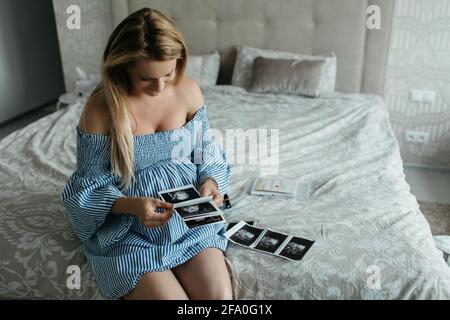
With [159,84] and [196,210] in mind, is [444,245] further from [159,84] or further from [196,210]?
[159,84]

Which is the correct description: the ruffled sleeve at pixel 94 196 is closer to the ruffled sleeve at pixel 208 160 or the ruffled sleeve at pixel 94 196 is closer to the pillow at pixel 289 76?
the ruffled sleeve at pixel 208 160

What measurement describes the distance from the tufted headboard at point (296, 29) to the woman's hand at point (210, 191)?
200 centimetres

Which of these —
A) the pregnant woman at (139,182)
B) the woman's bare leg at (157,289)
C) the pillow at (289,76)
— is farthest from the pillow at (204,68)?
the woman's bare leg at (157,289)

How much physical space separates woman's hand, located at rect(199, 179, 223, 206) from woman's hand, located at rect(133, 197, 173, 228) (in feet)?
0.63

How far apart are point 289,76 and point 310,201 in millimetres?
1448

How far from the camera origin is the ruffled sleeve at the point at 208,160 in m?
1.60

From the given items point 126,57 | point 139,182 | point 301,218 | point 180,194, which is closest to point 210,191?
point 180,194

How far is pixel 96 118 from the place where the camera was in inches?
54.8

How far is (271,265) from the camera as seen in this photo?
1.33 meters

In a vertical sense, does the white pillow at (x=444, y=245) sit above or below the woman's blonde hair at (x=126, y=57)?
below
